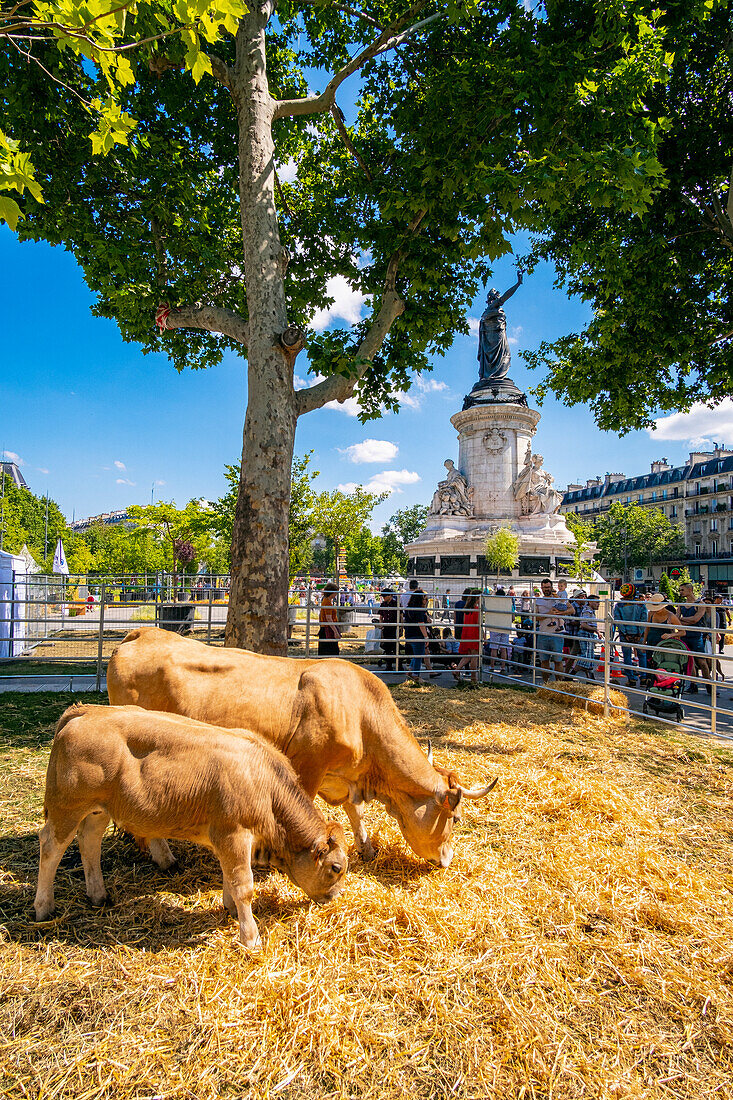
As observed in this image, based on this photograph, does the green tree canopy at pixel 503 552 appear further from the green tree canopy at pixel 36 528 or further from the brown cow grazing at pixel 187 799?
the green tree canopy at pixel 36 528

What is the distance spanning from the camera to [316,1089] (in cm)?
203

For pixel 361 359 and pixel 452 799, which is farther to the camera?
pixel 361 359

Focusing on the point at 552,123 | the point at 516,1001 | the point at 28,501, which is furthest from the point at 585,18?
the point at 28,501

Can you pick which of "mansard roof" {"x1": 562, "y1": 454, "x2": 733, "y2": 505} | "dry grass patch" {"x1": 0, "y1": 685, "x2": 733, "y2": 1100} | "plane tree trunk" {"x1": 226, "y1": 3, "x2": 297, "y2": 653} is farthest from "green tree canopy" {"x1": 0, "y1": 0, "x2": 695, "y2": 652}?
"mansard roof" {"x1": 562, "y1": 454, "x2": 733, "y2": 505}

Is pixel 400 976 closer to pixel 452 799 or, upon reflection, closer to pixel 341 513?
pixel 452 799

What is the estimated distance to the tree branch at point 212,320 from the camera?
6824mm

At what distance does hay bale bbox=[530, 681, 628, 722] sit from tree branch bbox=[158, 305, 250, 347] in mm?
7494

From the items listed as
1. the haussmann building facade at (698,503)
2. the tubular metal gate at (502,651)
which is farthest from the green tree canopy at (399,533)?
the tubular metal gate at (502,651)

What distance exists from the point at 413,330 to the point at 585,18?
4436 mm

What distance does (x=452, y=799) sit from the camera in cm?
340

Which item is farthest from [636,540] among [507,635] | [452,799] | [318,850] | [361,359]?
[318,850]

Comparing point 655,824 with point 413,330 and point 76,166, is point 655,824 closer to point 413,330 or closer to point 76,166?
point 413,330

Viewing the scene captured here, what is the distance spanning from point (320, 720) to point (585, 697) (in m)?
6.40

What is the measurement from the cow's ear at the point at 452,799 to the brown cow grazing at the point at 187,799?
820 mm
